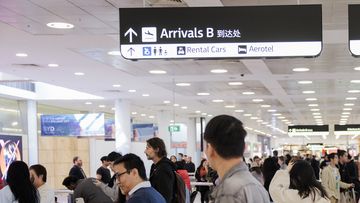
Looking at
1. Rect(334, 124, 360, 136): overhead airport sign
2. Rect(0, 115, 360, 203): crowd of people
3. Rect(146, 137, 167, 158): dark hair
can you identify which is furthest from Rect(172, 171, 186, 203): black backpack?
Rect(334, 124, 360, 136): overhead airport sign

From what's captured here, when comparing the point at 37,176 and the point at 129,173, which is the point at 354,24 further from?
the point at 37,176

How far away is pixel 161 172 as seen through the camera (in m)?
6.06

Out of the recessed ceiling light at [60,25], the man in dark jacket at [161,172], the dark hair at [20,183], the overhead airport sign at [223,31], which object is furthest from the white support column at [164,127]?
the dark hair at [20,183]

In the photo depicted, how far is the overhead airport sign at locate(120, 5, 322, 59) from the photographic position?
21.2 feet

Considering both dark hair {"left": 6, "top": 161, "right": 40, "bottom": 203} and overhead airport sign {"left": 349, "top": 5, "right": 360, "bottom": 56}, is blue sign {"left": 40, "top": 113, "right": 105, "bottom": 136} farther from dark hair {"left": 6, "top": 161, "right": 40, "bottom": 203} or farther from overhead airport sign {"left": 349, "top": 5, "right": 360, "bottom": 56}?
dark hair {"left": 6, "top": 161, "right": 40, "bottom": 203}

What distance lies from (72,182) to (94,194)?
1.65m

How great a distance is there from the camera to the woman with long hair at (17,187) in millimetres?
5495

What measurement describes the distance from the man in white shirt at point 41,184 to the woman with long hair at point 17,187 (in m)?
0.71

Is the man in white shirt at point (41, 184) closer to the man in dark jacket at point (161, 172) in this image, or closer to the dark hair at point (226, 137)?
the man in dark jacket at point (161, 172)

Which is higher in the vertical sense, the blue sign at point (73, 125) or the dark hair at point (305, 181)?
the blue sign at point (73, 125)

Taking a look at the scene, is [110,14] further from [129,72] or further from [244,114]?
[244,114]

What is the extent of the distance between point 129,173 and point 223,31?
294cm

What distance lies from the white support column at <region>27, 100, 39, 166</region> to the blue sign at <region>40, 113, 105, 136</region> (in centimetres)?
35

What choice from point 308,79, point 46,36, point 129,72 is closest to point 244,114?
point 308,79
